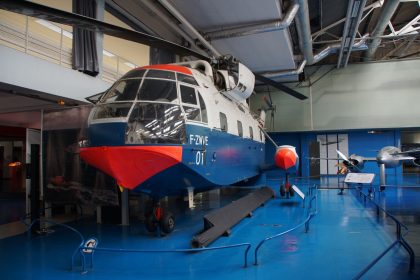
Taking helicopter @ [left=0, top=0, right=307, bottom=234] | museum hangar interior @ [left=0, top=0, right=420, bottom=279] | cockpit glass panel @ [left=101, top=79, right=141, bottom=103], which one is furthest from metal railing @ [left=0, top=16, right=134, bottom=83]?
helicopter @ [left=0, top=0, right=307, bottom=234]

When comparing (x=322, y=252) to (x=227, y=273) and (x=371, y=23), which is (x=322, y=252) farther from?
(x=371, y=23)

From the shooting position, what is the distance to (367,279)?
419 cm

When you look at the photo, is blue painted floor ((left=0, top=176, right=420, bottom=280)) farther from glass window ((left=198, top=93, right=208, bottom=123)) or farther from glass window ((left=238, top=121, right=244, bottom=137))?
A: glass window ((left=198, top=93, right=208, bottom=123))

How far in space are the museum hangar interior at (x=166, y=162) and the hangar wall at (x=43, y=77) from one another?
26 millimetres

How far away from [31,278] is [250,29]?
9771mm

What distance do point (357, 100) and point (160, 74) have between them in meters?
16.8

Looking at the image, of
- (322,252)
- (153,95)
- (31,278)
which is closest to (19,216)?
(31,278)

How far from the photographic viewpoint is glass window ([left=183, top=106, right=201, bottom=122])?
5.71 m

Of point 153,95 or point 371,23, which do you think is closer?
point 153,95

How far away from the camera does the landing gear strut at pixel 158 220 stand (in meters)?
6.38

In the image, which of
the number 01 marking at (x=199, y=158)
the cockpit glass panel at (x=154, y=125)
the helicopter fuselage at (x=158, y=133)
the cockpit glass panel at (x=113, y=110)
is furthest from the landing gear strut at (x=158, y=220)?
the cockpit glass panel at (x=113, y=110)

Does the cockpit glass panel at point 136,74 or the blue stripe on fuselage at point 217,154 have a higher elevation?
the cockpit glass panel at point 136,74

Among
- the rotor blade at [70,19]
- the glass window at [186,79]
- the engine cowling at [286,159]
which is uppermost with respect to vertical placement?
the rotor blade at [70,19]

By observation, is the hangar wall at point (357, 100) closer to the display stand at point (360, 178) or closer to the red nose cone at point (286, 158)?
the display stand at point (360, 178)
